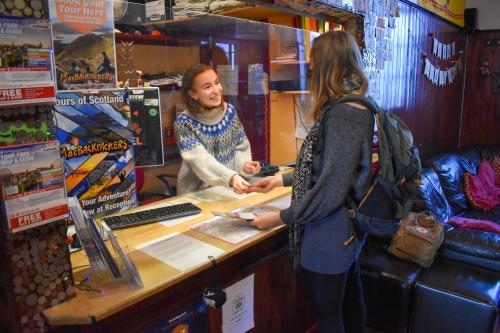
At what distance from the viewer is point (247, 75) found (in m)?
3.30

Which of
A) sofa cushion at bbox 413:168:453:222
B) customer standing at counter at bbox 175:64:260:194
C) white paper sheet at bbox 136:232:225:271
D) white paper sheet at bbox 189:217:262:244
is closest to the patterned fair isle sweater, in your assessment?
customer standing at counter at bbox 175:64:260:194

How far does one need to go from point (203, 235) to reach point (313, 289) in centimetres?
49

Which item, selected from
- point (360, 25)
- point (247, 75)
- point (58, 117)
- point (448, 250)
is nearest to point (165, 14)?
point (247, 75)

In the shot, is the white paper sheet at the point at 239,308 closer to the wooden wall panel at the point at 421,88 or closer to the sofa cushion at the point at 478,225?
the sofa cushion at the point at 478,225

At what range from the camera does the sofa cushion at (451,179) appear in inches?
157

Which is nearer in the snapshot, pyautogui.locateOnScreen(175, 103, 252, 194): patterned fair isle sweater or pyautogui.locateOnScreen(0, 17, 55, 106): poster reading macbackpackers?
pyautogui.locateOnScreen(0, 17, 55, 106): poster reading macbackpackers

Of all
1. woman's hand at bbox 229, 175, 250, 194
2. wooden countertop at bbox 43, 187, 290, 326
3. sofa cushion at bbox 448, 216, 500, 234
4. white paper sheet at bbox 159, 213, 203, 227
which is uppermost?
woman's hand at bbox 229, 175, 250, 194

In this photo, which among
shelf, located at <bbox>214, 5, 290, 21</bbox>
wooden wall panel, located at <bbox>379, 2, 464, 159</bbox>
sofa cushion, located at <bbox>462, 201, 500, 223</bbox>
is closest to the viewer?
shelf, located at <bbox>214, 5, 290, 21</bbox>

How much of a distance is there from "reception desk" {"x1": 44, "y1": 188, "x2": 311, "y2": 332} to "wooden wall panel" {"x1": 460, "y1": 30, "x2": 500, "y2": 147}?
4660 mm

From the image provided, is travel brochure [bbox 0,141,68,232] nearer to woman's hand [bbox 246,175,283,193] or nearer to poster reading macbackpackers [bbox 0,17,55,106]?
poster reading macbackpackers [bbox 0,17,55,106]

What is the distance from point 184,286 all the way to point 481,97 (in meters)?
5.65

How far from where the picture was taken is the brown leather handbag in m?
2.45

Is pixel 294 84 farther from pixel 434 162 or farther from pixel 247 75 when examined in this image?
pixel 434 162

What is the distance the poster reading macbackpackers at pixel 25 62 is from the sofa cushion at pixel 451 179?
12.3ft
